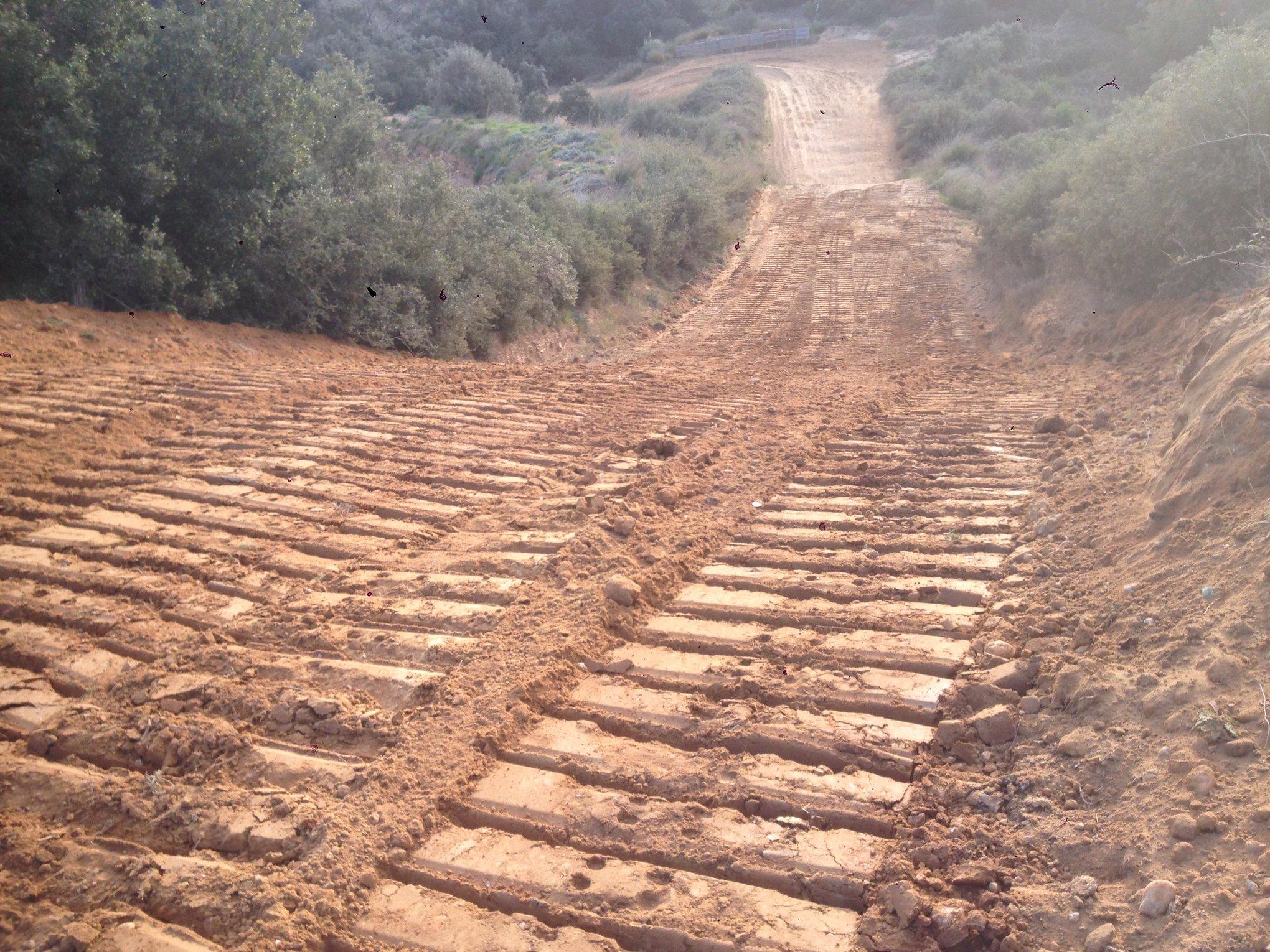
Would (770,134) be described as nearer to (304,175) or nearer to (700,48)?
(700,48)

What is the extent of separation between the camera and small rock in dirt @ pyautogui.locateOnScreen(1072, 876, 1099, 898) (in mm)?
2486

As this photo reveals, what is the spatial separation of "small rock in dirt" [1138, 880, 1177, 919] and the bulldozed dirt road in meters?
0.67

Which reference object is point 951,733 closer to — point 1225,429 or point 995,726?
point 995,726

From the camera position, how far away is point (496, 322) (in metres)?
11.5

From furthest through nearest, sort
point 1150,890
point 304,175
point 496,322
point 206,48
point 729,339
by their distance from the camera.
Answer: point 729,339 → point 496,322 → point 304,175 → point 206,48 → point 1150,890

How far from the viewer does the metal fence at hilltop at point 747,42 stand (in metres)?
38.8

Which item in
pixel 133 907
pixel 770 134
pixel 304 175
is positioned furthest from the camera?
pixel 770 134

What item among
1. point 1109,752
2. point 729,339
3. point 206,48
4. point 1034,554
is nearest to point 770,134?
point 729,339

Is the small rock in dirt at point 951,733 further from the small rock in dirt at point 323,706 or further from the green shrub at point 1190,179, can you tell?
the green shrub at point 1190,179

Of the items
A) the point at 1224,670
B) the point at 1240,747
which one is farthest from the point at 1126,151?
the point at 1240,747

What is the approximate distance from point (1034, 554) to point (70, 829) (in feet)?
12.9

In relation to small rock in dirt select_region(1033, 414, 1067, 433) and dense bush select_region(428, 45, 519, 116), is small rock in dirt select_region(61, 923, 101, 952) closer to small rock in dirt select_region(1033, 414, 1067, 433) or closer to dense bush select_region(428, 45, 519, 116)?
small rock in dirt select_region(1033, 414, 1067, 433)

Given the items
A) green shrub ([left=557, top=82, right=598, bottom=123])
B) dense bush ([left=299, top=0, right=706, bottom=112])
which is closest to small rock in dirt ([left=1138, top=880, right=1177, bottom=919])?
green shrub ([left=557, top=82, right=598, bottom=123])

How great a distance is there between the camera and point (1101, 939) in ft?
7.61
